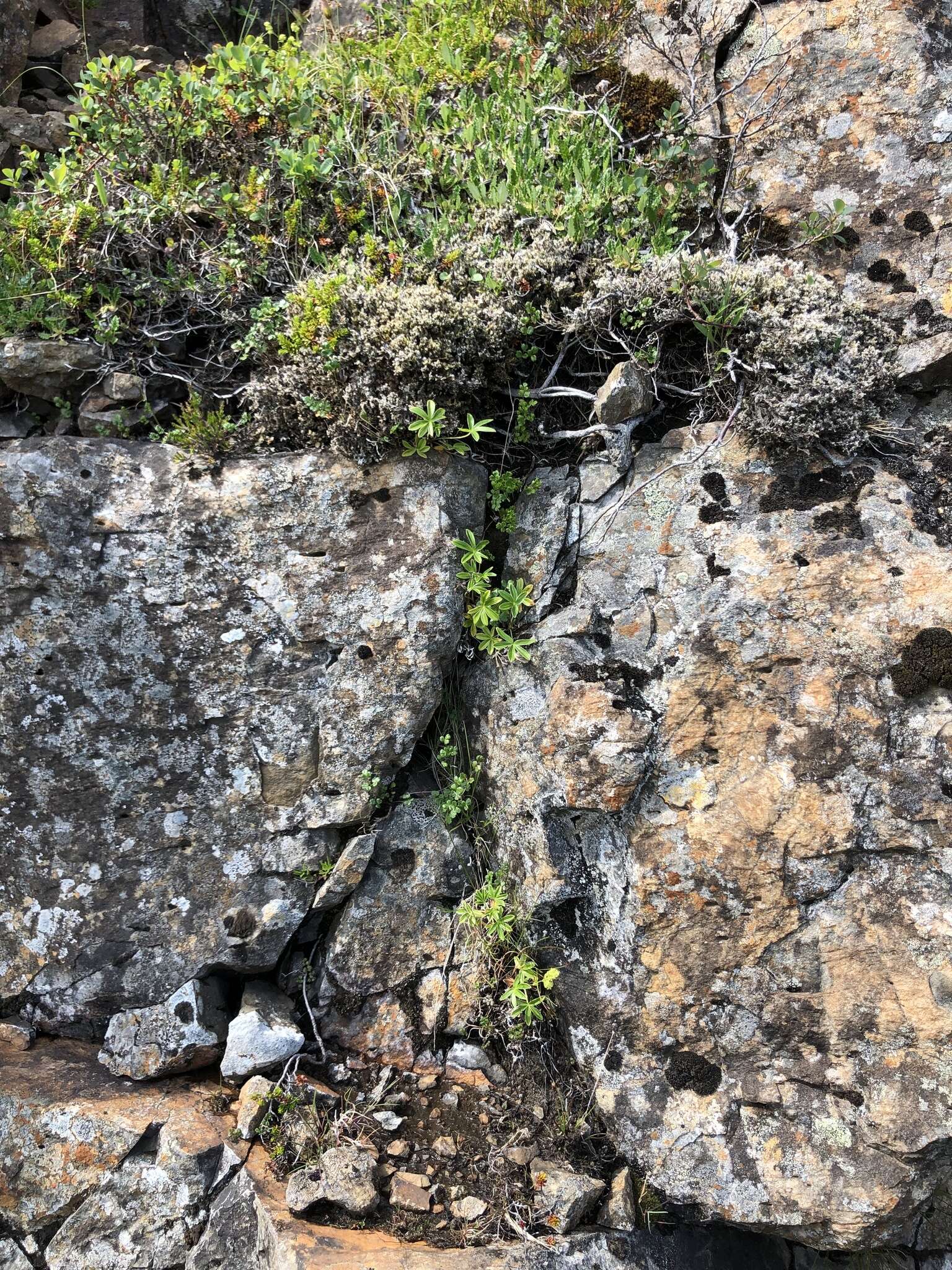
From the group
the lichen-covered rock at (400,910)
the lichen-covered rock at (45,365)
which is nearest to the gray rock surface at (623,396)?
the lichen-covered rock at (400,910)

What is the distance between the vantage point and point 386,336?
484 centimetres

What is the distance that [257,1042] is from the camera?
462cm

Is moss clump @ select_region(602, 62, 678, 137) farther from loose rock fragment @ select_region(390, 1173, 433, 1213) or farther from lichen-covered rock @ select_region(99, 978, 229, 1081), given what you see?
loose rock fragment @ select_region(390, 1173, 433, 1213)

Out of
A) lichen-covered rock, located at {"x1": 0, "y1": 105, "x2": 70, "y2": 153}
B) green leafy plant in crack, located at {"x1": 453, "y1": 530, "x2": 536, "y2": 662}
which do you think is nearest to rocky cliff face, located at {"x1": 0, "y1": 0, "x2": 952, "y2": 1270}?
green leafy plant in crack, located at {"x1": 453, "y1": 530, "x2": 536, "y2": 662}

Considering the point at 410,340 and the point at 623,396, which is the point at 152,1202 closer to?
the point at 410,340

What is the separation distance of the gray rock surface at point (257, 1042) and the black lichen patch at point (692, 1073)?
2.08m

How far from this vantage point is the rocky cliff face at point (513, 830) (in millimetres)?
4246

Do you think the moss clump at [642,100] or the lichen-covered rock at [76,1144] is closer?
the lichen-covered rock at [76,1144]

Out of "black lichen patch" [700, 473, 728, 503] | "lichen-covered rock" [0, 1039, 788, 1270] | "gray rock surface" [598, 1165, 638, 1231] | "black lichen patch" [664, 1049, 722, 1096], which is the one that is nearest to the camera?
"lichen-covered rock" [0, 1039, 788, 1270]

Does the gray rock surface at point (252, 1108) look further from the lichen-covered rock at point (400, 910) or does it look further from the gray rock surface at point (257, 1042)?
the lichen-covered rock at point (400, 910)

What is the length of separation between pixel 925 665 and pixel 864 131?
3.50 metres

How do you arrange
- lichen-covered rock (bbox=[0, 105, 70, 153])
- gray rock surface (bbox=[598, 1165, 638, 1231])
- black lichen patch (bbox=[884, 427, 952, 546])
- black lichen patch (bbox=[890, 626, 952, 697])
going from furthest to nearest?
lichen-covered rock (bbox=[0, 105, 70, 153]) → black lichen patch (bbox=[884, 427, 952, 546]) → gray rock surface (bbox=[598, 1165, 638, 1231]) → black lichen patch (bbox=[890, 626, 952, 697])

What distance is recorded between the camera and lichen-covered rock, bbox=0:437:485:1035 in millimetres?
4680

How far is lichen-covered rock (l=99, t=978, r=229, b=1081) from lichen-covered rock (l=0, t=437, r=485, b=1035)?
0.08m
